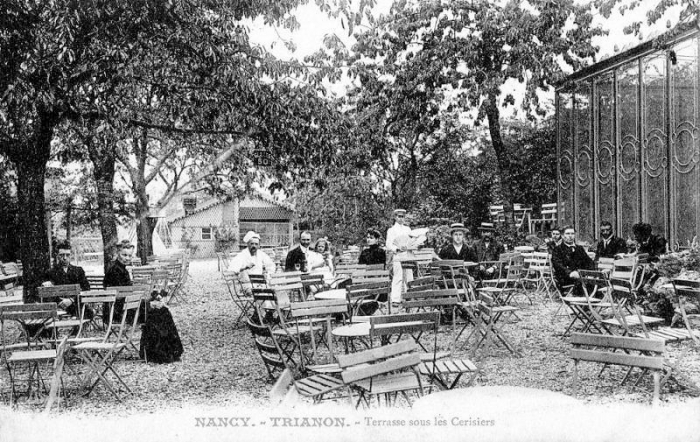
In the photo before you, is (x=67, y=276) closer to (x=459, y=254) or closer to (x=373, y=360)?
(x=459, y=254)

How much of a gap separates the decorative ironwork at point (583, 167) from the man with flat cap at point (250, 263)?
795 centimetres

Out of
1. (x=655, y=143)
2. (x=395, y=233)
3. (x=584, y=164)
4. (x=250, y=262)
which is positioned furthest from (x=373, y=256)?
(x=584, y=164)

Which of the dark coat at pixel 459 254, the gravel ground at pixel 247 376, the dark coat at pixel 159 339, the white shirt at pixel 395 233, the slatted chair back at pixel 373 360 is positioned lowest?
the gravel ground at pixel 247 376

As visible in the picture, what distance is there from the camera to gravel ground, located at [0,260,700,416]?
5.73m

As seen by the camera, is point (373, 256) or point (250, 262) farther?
point (373, 256)

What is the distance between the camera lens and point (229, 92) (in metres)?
8.59

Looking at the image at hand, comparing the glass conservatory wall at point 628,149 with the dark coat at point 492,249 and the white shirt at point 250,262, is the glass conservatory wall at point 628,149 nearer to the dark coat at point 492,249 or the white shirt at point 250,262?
the dark coat at point 492,249

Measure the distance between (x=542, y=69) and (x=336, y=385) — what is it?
486 inches

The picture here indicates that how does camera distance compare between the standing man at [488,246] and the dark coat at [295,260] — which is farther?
the standing man at [488,246]

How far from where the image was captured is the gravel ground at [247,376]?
5727 millimetres

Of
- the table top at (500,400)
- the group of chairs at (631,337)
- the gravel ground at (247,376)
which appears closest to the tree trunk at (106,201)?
the gravel ground at (247,376)

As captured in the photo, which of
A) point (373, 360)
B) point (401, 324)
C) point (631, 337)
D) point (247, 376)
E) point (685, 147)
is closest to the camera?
point (373, 360)

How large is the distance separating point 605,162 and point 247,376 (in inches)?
395

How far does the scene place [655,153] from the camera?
40.7ft
